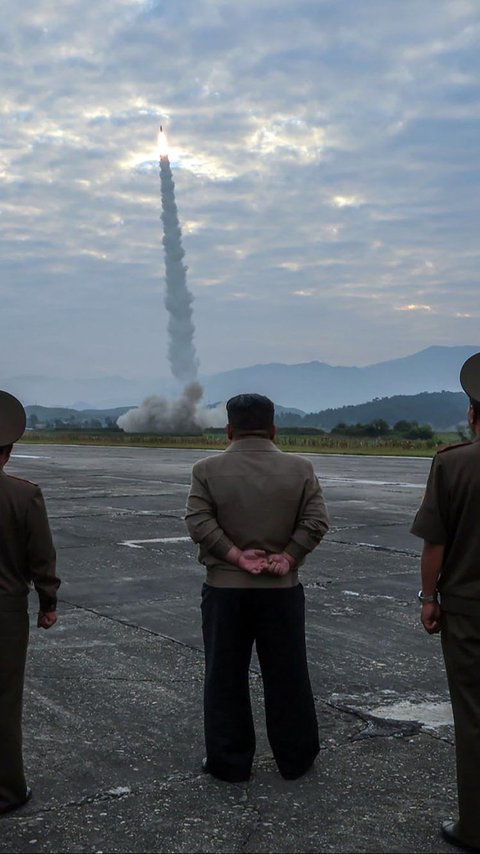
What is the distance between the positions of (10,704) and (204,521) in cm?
122

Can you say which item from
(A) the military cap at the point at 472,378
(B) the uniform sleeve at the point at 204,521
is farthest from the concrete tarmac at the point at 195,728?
(A) the military cap at the point at 472,378

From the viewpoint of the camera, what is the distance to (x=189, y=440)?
2400 inches

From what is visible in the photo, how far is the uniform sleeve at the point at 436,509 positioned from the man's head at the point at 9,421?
1.80 meters

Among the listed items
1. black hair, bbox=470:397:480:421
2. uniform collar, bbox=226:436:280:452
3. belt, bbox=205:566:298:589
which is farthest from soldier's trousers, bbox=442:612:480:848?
uniform collar, bbox=226:436:280:452

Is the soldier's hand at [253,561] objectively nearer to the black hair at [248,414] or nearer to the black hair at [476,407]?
the black hair at [248,414]

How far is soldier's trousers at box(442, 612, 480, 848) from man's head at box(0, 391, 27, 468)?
2086 mm

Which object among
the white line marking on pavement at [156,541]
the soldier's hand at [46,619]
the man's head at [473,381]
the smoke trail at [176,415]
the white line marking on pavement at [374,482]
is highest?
the smoke trail at [176,415]

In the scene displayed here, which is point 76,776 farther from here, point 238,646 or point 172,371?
point 172,371

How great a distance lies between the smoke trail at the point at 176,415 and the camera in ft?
241

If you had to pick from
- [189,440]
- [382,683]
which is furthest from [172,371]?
[382,683]

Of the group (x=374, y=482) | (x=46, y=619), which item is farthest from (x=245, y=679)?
(x=374, y=482)

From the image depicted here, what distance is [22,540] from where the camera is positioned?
4.19 meters

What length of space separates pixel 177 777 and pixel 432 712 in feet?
5.79

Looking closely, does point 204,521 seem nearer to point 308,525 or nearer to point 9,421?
point 308,525
